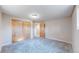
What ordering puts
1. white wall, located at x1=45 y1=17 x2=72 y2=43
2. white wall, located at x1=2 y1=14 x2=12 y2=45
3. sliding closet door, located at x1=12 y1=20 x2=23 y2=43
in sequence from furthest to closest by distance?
white wall, located at x1=2 y1=14 x2=12 y2=45, sliding closet door, located at x1=12 y1=20 x2=23 y2=43, white wall, located at x1=45 y1=17 x2=72 y2=43

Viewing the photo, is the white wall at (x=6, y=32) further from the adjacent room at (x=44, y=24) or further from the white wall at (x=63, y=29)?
the white wall at (x=63, y=29)

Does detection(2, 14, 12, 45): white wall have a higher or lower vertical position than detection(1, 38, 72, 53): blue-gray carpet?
higher

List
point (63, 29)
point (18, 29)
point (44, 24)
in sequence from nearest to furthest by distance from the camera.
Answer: point (63, 29) → point (44, 24) → point (18, 29)

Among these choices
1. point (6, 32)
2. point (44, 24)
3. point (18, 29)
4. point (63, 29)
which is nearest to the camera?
point (63, 29)

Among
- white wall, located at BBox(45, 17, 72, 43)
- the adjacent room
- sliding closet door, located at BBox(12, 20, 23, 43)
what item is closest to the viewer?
the adjacent room

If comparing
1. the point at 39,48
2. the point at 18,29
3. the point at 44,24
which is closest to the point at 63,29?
the point at 44,24

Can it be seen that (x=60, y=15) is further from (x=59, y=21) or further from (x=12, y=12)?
(x=12, y=12)

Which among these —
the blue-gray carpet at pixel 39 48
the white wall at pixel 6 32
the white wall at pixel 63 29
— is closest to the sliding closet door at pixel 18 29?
the white wall at pixel 6 32

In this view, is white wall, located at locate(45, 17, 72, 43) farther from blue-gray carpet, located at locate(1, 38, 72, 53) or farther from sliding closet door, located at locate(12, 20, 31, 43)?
sliding closet door, located at locate(12, 20, 31, 43)

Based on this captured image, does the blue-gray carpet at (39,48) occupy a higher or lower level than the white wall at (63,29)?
lower

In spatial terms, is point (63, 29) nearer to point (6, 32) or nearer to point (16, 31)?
point (16, 31)

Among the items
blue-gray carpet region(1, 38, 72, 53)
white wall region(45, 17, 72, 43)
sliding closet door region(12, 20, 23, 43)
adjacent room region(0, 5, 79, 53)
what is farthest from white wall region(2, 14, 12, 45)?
white wall region(45, 17, 72, 43)

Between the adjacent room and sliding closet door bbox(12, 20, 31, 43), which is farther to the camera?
sliding closet door bbox(12, 20, 31, 43)

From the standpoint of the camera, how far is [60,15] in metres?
1.61
